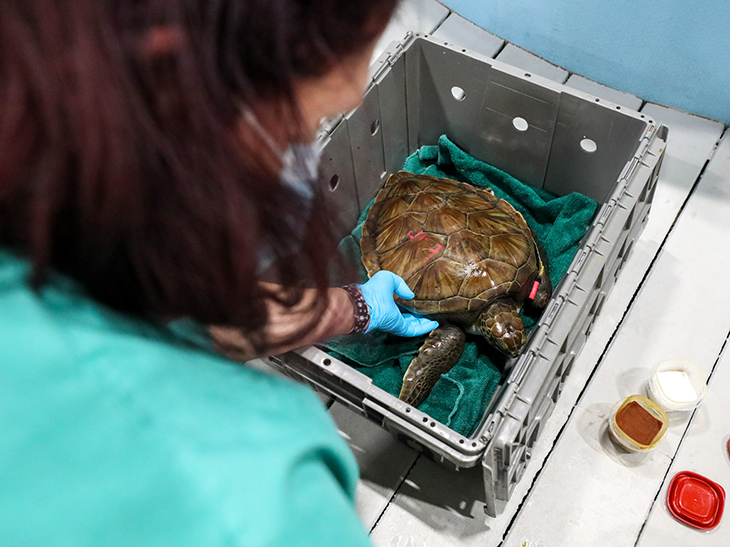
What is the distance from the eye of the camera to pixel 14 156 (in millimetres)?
289

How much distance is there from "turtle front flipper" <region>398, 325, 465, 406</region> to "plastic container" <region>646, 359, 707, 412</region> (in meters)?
0.42

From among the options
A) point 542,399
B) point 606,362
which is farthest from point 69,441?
point 606,362

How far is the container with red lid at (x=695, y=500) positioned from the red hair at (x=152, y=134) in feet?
3.67

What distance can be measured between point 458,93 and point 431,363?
0.69 m

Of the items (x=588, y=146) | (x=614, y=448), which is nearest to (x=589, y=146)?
(x=588, y=146)

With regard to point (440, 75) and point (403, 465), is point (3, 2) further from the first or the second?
point (440, 75)

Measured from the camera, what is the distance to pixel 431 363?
1.19 meters

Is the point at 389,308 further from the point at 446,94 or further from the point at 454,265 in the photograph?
the point at 446,94

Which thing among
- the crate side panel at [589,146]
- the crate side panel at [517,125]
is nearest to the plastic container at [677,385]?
the crate side panel at [589,146]

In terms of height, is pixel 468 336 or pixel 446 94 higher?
pixel 446 94

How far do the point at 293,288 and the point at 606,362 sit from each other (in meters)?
1.04

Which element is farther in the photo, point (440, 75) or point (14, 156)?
point (440, 75)

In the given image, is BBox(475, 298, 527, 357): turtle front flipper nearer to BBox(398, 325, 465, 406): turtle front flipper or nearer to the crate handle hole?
BBox(398, 325, 465, 406): turtle front flipper

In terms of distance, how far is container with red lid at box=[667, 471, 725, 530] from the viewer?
3.62 feet
